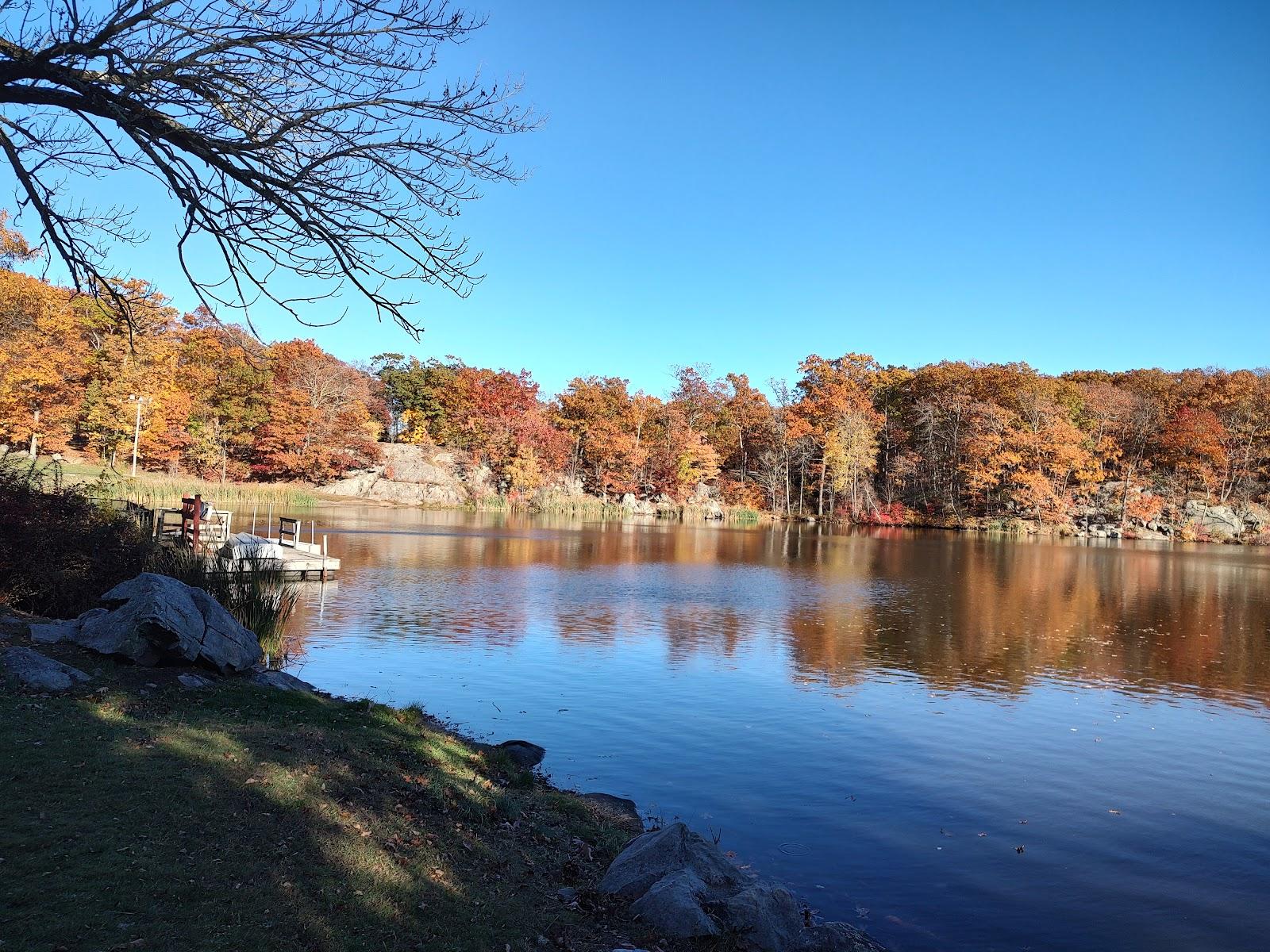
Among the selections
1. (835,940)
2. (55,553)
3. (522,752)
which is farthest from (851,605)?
(55,553)

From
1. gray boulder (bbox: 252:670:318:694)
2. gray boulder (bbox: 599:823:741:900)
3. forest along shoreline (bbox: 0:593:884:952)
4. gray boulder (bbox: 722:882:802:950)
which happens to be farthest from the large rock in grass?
gray boulder (bbox: 722:882:802:950)

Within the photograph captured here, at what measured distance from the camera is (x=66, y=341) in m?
49.0

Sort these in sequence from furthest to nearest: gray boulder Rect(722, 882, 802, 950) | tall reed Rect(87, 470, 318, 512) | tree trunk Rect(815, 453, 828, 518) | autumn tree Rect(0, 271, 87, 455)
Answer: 1. tree trunk Rect(815, 453, 828, 518)
2. autumn tree Rect(0, 271, 87, 455)
3. tall reed Rect(87, 470, 318, 512)
4. gray boulder Rect(722, 882, 802, 950)

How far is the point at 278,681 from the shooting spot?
9.17m

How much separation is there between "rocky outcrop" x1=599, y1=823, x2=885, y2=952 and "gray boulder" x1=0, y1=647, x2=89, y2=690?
16.1ft

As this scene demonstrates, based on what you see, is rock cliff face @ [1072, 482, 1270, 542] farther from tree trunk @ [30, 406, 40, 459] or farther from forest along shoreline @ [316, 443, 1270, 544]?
tree trunk @ [30, 406, 40, 459]

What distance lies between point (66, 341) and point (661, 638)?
4795cm

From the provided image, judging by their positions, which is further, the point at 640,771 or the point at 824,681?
the point at 824,681

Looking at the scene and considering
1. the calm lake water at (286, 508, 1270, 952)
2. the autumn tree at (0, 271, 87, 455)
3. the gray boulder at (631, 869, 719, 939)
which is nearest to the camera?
the gray boulder at (631, 869, 719, 939)

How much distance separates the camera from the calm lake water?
23.7 feet

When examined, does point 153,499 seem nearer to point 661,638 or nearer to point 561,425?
point 661,638

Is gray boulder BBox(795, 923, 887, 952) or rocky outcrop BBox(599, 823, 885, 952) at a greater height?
rocky outcrop BBox(599, 823, 885, 952)

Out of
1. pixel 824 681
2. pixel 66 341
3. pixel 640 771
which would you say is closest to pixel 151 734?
pixel 640 771

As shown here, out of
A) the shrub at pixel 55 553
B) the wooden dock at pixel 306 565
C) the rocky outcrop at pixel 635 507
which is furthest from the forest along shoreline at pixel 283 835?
the rocky outcrop at pixel 635 507
